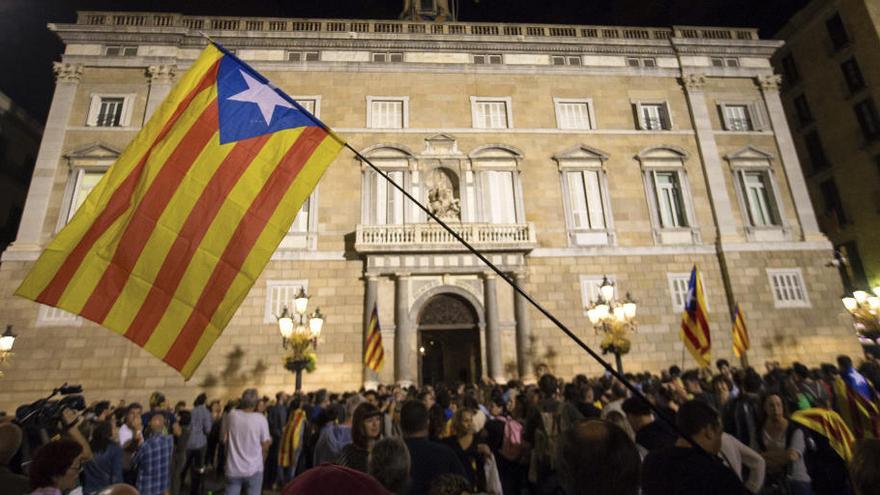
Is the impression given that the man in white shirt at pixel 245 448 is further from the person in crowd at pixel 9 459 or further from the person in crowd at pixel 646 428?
the person in crowd at pixel 646 428

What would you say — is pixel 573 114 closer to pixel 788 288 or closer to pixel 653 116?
pixel 653 116

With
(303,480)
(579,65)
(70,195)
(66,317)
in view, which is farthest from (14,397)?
(579,65)

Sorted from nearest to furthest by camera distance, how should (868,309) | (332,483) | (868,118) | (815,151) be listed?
(332,483) → (868,309) → (868,118) → (815,151)

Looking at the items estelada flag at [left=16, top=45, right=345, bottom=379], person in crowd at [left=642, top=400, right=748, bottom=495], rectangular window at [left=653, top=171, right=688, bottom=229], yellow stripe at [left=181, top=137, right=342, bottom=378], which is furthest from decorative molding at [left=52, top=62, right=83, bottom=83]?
rectangular window at [left=653, top=171, right=688, bottom=229]

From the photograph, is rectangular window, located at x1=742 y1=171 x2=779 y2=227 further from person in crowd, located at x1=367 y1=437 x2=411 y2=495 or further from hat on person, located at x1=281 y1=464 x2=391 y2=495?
hat on person, located at x1=281 y1=464 x2=391 y2=495

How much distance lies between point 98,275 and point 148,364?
14335 millimetres

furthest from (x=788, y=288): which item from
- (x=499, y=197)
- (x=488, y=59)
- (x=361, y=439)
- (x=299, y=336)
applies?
(x=361, y=439)

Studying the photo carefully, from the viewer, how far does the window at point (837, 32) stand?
24.0m

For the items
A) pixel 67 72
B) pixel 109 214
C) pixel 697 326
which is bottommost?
pixel 697 326

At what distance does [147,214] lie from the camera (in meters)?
3.98

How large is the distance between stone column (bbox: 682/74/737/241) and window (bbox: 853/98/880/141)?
33.0 feet

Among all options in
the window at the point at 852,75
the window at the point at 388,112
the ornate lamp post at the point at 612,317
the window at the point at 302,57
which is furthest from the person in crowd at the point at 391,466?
the window at the point at 852,75

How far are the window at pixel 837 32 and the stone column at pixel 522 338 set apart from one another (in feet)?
76.5

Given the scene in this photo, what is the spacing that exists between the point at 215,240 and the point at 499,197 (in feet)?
49.5
